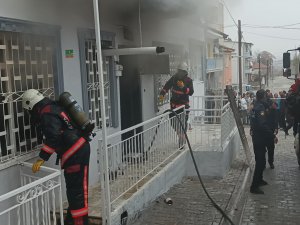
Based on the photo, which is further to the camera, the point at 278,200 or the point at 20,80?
the point at 278,200

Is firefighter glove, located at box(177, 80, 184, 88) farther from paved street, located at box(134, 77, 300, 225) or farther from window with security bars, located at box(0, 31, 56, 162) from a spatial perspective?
window with security bars, located at box(0, 31, 56, 162)

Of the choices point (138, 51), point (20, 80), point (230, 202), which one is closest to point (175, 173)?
point (230, 202)

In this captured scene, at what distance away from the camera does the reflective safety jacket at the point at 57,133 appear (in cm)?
428

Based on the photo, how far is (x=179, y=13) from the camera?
8.61 m

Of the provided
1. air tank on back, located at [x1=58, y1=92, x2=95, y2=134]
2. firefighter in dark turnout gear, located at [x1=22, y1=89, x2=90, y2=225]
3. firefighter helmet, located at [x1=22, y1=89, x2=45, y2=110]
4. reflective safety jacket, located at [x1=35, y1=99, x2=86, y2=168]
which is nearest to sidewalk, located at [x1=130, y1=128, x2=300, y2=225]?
firefighter in dark turnout gear, located at [x1=22, y1=89, x2=90, y2=225]

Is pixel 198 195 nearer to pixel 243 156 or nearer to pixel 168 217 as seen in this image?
pixel 168 217

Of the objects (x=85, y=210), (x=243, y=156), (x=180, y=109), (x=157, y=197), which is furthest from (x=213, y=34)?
(x=85, y=210)

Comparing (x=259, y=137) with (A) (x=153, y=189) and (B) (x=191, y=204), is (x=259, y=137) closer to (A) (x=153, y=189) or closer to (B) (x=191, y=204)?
(B) (x=191, y=204)

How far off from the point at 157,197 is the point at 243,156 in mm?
4907

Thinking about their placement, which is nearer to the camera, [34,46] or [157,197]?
[34,46]

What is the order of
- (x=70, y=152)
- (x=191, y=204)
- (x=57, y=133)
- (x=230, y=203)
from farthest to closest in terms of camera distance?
(x=230, y=203), (x=191, y=204), (x=70, y=152), (x=57, y=133)

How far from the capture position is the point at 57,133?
4.29 m

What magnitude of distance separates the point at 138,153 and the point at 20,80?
2.08 metres

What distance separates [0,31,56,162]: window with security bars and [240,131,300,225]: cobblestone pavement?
351 cm
